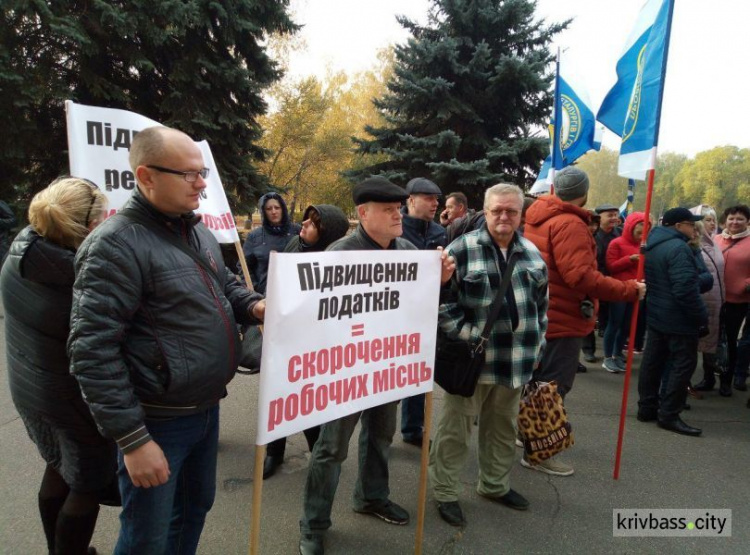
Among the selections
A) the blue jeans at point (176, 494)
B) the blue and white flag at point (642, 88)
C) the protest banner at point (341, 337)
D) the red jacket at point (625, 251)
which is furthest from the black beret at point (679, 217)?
the blue jeans at point (176, 494)

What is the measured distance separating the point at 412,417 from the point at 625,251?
3.61 meters

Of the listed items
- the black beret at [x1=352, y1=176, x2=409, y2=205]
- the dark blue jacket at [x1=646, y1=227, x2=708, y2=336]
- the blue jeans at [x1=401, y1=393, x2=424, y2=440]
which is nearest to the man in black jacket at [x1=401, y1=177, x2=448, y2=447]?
the blue jeans at [x1=401, y1=393, x2=424, y2=440]

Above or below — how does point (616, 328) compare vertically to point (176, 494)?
below

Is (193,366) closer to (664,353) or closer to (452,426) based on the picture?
(452,426)

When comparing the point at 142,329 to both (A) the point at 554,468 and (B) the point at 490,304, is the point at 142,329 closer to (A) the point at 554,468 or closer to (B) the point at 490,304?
(B) the point at 490,304

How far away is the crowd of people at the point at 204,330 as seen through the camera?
1.47 meters

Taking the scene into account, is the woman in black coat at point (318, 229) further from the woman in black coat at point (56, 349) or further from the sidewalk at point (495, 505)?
the woman in black coat at point (56, 349)

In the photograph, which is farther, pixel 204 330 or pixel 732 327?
pixel 732 327

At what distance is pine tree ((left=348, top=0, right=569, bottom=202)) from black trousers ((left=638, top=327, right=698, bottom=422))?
329 inches

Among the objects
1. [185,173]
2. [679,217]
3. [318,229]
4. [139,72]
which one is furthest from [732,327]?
[139,72]

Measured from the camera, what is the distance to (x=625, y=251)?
5.52m

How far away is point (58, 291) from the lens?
1.79m

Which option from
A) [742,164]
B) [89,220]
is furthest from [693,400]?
[742,164]

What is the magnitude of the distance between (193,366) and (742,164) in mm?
73399
